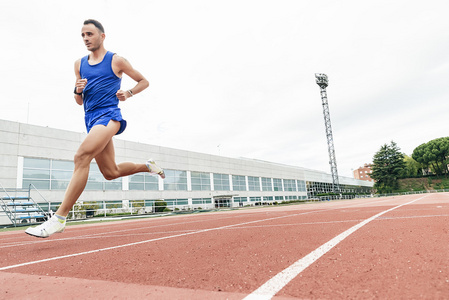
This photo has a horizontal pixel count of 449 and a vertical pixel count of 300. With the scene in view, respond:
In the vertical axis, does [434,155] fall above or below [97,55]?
above

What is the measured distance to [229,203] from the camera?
4406 centimetres

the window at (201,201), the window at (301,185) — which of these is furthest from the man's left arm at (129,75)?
the window at (301,185)

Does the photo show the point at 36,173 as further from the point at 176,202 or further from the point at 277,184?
the point at 277,184

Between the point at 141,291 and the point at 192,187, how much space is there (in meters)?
39.5

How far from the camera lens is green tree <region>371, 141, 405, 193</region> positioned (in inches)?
2982

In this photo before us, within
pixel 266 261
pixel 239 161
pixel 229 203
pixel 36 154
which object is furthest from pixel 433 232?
pixel 239 161

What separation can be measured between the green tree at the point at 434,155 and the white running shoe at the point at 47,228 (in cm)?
9077

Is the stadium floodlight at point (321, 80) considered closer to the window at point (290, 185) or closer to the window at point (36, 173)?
the window at point (290, 185)

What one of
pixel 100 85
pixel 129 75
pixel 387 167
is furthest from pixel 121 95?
pixel 387 167

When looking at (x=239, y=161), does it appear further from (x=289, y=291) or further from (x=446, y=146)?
(x=446, y=146)

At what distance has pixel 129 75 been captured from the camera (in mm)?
3850

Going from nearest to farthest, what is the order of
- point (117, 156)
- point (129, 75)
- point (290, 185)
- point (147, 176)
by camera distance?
point (129, 75) → point (117, 156) → point (147, 176) → point (290, 185)

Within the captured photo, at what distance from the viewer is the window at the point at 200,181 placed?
135ft

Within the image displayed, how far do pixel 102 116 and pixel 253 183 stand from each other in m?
49.5
